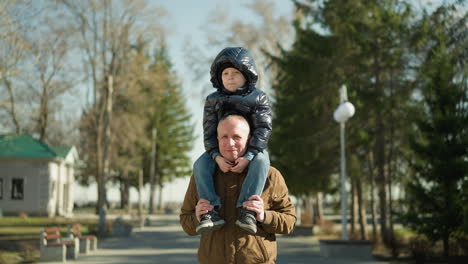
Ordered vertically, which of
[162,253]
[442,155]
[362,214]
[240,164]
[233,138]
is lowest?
[162,253]

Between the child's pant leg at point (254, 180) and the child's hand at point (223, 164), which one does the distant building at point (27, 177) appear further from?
the child's pant leg at point (254, 180)

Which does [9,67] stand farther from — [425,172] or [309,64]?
[425,172]

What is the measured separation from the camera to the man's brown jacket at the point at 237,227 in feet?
12.9

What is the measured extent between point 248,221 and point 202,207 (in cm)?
36

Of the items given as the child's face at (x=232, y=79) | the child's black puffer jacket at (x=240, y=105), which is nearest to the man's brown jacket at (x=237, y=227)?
the child's black puffer jacket at (x=240, y=105)

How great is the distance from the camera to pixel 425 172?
1489 centimetres

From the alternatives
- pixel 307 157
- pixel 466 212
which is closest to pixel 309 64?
pixel 307 157

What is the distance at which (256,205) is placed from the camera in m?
3.81

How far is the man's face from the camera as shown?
406 centimetres

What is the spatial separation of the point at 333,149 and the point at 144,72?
1824cm

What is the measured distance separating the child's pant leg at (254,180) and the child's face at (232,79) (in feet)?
2.09

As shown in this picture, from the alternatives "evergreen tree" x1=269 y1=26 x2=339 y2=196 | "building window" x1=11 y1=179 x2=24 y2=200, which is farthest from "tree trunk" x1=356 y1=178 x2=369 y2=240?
"building window" x1=11 y1=179 x2=24 y2=200

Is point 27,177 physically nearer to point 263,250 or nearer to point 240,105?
point 240,105

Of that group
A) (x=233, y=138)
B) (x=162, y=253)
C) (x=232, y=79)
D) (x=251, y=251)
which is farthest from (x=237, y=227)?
(x=162, y=253)
